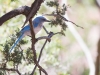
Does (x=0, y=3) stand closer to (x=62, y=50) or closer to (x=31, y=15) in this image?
(x=62, y=50)

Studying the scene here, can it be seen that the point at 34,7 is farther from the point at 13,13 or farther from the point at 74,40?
the point at 74,40

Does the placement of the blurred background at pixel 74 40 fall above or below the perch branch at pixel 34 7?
above

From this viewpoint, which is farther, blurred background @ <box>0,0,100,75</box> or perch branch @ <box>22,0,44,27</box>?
blurred background @ <box>0,0,100,75</box>

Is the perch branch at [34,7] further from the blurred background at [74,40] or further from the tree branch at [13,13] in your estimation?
the blurred background at [74,40]

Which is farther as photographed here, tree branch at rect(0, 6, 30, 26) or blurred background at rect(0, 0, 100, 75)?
blurred background at rect(0, 0, 100, 75)

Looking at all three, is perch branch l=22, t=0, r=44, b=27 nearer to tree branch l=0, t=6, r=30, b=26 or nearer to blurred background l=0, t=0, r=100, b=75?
tree branch l=0, t=6, r=30, b=26

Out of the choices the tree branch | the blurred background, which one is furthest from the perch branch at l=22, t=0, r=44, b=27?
the blurred background

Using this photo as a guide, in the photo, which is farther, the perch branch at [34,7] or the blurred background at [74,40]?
the blurred background at [74,40]

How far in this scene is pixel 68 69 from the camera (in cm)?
132

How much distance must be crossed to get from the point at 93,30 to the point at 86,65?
0.20 metres

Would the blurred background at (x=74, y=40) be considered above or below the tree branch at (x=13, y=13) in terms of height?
above

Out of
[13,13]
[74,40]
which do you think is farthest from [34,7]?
[74,40]

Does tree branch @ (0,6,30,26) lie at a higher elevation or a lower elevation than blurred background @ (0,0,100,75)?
lower

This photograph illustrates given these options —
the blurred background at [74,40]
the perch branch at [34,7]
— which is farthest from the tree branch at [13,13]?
the blurred background at [74,40]
